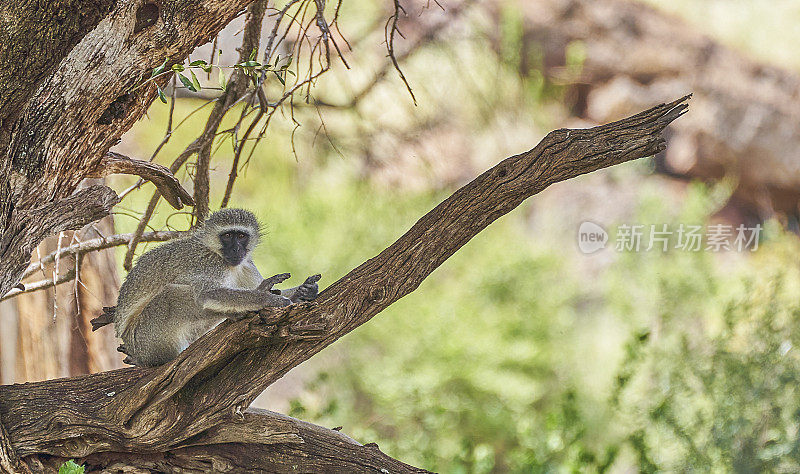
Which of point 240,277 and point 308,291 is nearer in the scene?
point 308,291

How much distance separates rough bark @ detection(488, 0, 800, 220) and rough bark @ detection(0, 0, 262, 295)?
5641 millimetres

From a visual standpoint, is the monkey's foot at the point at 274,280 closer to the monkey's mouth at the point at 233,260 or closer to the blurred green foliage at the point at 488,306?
the monkey's mouth at the point at 233,260

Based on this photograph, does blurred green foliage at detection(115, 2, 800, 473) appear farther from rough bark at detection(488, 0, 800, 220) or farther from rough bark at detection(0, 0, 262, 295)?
rough bark at detection(0, 0, 262, 295)

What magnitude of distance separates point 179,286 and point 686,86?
565 centimetres

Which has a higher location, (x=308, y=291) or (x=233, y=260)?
(x=233, y=260)

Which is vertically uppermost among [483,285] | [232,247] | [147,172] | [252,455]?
[483,285]

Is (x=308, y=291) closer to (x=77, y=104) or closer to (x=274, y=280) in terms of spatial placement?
(x=274, y=280)

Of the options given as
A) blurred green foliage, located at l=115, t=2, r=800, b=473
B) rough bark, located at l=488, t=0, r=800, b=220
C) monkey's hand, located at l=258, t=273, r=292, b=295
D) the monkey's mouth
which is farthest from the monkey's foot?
rough bark, located at l=488, t=0, r=800, b=220

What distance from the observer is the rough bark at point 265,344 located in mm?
1697

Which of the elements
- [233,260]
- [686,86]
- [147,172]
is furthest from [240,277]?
[686,86]

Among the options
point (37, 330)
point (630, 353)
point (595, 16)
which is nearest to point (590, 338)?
point (595, 16)

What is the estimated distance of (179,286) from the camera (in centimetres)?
229

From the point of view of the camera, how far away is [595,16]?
7035 mm

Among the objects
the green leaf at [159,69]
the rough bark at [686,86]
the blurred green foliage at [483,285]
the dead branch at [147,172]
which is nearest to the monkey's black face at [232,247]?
the dead branch at [147,172]
